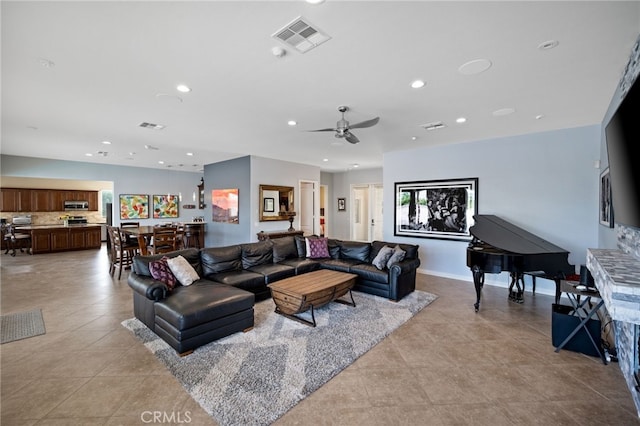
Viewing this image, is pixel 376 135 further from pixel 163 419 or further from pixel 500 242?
pixel 163 419

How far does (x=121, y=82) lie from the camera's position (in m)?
3.07

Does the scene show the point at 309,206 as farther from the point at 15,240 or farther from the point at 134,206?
the point at 15,240

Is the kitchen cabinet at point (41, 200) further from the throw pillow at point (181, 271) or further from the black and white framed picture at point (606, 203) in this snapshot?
the black and white framed picture at point (606, 203)

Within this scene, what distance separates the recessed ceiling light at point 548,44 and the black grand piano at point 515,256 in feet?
7.98

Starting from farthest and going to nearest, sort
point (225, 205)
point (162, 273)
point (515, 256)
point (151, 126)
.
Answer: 1. point (225, 205)
2. point (151, 126)
3. point (515, 256)
4. point (162, 273)

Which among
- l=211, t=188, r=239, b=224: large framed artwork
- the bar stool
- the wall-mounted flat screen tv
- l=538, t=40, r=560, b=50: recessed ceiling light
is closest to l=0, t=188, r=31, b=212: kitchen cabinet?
the bar stool

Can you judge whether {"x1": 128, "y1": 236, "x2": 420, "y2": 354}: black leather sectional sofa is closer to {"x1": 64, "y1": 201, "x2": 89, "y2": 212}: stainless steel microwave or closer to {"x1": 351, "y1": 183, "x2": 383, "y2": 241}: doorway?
{"x1": 351, "y1": 183, "x2": 383, "y2": 241}: doorway

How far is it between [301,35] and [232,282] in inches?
130

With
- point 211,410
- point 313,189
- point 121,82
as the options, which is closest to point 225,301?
point 211,410

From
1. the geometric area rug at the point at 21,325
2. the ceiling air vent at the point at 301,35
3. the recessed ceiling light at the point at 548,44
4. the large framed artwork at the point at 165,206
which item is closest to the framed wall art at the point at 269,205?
the geometric area rug at the point at 21,325

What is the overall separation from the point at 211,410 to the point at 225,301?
1.19 metres

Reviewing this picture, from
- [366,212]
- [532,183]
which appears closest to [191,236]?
[366,212]

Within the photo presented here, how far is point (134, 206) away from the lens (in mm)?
9523

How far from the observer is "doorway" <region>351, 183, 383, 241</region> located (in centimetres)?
1009
